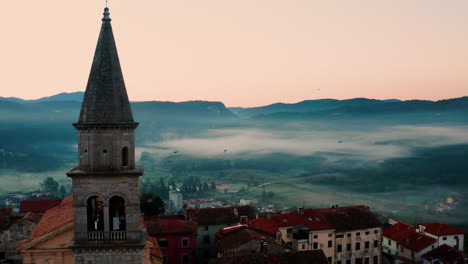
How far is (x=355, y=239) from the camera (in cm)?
5525

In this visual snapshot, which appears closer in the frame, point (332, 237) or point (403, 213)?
point (332, 237)

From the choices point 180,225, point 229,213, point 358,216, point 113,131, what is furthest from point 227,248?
point 113,131

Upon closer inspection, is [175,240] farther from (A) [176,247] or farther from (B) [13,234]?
(B) [13,234]

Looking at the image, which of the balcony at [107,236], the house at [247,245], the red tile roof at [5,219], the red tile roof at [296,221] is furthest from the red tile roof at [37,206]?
the balcony at [107,236]

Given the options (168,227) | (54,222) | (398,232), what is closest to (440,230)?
(398,232)

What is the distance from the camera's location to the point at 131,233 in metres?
19.6

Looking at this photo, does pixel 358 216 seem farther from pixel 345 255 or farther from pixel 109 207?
pixel 109 207

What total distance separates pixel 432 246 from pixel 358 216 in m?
13.1

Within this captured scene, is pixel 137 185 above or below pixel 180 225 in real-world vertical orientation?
above

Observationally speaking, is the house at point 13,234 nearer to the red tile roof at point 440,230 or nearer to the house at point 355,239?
the house at point 355,239

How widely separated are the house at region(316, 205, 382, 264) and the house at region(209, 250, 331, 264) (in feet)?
62.1

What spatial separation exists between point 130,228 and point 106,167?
2984 mm

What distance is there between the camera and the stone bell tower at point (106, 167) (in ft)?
62.2

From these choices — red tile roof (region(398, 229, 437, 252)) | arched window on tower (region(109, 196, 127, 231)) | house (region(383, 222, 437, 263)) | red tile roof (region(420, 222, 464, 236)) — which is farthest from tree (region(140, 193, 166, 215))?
arched window on tower (region(109, 196, 127, 231))
